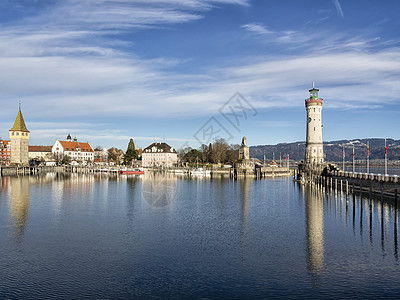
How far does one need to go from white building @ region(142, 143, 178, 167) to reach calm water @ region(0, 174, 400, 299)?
Answer: 472ft

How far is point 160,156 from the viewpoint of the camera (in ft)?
639

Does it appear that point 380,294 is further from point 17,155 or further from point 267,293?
point 17,155

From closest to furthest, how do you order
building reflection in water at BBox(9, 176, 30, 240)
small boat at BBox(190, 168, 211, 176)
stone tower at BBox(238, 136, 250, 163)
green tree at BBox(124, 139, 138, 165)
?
building reflection in water at BBox(9, 176, 30, 240)
stone tower at BBox(238, 136, 250, 163)
small boat at BBox(190, 168, 211, 176)
green tree at BBox(124, 139, 138, 165)

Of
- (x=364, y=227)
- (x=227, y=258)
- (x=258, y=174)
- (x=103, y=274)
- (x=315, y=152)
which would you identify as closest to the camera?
(x=103, y=274)

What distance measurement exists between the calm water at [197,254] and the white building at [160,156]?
144m

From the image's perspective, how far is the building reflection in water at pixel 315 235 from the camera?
25.8 metres

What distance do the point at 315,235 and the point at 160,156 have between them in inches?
6434

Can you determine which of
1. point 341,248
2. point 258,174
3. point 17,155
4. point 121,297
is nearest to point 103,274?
point 121,297

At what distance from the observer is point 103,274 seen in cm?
2375

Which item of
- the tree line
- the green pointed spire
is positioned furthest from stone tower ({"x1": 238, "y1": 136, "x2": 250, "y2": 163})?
the green pointed spire

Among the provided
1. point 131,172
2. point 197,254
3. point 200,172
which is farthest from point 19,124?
point 197,254

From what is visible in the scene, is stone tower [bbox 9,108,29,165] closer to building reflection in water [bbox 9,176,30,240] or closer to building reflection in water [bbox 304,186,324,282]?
building reflection in water [bbox 9,176,30,240]

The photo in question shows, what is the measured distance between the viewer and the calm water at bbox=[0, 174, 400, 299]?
21438 millimetres

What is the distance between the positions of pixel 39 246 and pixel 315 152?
258 feet
